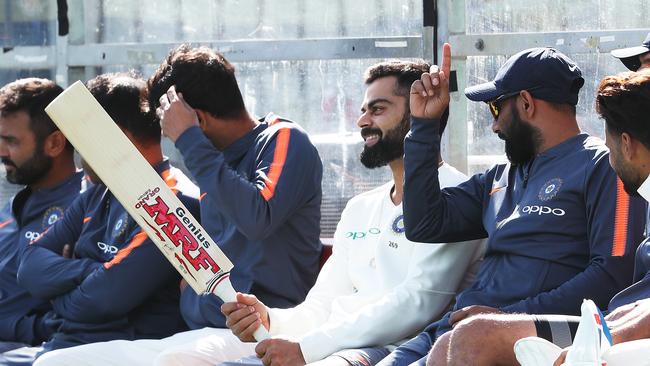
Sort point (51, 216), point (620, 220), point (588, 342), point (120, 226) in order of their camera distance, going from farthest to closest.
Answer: point (51, 216), point (120, 226), point (620, 220), point (588, 342)

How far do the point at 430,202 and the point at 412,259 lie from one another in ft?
0.78

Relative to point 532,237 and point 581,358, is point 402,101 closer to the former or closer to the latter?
point 532,237

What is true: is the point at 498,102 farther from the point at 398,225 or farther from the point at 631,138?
the point at 631,138

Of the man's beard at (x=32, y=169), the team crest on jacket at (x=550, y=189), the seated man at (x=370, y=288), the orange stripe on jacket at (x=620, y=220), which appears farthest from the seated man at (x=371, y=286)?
the man's beard at (x=32, y=169)

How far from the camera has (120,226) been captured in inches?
195

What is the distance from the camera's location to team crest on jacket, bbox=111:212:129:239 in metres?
4.92

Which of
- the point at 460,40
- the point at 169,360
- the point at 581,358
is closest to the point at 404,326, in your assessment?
the point at 169,360

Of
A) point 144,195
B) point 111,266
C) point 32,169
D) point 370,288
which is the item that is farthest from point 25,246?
point 370,288

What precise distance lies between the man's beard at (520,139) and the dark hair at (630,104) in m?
0.48

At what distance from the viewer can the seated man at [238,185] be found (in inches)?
171

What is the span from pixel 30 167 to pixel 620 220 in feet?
9.73

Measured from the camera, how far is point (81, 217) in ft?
17.3

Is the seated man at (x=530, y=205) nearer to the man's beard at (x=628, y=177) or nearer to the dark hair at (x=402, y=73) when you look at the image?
the man's beard at (x=628, y=177)

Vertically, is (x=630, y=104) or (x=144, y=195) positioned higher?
(x=630, y=104)
